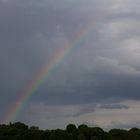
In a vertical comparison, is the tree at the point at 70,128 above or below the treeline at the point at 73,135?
above

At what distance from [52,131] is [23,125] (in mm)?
30408

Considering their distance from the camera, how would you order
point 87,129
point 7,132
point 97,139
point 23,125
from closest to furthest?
point 97,139
point 87,129
point 7,132
point 23,125

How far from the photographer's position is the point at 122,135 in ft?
477

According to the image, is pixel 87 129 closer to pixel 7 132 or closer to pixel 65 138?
pixel 65 138

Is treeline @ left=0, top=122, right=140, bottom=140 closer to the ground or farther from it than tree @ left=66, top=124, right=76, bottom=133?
closer to the ground

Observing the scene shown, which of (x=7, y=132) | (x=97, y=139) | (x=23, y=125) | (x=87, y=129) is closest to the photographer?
(x=97, y=139)

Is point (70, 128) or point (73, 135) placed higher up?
point (70, 128)

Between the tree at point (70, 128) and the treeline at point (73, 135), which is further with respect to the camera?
the tree at point (70, 128)

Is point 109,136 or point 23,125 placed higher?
point 23,125

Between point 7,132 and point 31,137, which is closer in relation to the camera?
point 31,137

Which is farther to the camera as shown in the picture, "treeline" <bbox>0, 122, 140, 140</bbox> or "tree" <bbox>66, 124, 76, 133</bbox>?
"tree" <bbox>66, 124, 76, 133</bbox>

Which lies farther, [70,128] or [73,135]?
[70,128]

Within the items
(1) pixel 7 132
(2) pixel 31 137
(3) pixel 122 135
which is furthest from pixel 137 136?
(1) pixel 7 132

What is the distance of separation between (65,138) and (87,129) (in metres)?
10.5
